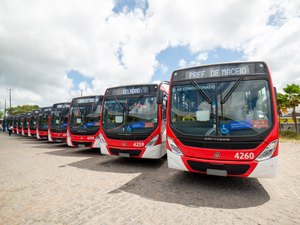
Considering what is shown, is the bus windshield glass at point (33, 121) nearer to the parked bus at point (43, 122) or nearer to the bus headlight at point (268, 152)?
the parked bus at point (43, 122)

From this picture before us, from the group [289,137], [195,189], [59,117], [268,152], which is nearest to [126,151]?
[195,189]

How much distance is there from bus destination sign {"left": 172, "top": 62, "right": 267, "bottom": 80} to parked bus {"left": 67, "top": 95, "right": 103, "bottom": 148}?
532cm

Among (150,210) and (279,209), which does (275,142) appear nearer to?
(279,209)

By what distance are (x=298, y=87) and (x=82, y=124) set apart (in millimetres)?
22287

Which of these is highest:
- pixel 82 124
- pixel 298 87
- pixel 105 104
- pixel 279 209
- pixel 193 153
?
pixel 298 87

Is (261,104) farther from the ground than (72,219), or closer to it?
farther from the ground

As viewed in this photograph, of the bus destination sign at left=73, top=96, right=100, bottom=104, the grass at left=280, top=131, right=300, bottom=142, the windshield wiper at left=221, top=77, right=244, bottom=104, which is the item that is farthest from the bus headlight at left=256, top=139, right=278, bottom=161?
the grass at left=280, top=131, right=300, bottom=142

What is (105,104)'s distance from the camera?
7.14 meters

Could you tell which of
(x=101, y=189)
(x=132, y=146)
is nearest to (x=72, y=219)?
(x=101, y=189)

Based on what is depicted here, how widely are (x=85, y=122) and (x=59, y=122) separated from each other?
3.92 m

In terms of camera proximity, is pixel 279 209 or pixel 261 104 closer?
pixel 279 209

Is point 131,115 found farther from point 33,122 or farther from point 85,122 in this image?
point 33,122

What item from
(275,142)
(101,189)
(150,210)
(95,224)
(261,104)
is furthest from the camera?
(101,189)

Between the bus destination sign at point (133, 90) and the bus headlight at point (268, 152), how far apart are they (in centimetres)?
384
